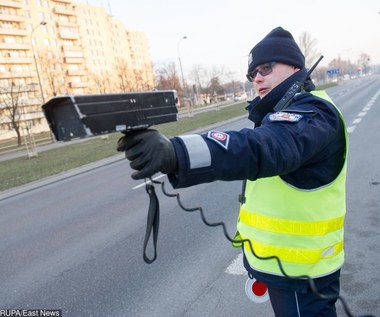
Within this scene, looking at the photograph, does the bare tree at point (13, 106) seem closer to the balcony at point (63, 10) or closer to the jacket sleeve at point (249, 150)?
the jacket sleeve at point (249, 150)

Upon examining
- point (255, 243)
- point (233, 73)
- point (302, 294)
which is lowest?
point (302, 294)

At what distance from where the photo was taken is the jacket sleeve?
1.12 meters

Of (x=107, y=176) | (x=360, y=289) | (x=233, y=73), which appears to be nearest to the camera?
(x=360, y=289)

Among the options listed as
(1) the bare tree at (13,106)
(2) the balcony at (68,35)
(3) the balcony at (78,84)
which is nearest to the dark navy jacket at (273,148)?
(1) the bare tree at (13,106)

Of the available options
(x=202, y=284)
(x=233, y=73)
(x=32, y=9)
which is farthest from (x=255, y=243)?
(x=233, y=73)

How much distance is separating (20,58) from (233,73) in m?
50.6

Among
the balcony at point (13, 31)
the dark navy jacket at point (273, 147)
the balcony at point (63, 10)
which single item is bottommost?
the dark navy jacket at point (273, 147)

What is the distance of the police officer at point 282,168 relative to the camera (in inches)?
44.3

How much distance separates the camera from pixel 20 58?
62.9m

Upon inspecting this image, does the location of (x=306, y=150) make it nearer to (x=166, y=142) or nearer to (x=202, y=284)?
(x=166, y=142)

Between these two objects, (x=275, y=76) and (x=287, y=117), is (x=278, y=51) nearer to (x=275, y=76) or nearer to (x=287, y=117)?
(x=275, y=76)

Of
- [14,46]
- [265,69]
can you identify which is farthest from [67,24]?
[265,69]

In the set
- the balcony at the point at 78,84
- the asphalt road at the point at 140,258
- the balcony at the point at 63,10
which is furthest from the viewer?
the balcony at the point at 78,84

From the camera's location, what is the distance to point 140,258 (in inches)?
157
